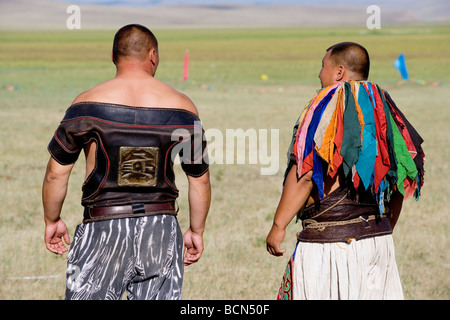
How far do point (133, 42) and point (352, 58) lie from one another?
48.9 inches

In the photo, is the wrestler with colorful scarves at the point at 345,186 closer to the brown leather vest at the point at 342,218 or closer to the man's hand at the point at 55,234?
the brown leather vest at the point at 342,218

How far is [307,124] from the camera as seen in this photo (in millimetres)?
3893

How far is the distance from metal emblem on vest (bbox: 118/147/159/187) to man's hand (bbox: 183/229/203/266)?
548 mm

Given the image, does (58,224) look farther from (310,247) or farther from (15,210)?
(15,210)

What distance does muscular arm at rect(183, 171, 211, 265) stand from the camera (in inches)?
160

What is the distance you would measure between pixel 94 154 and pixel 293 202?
1.12 metres

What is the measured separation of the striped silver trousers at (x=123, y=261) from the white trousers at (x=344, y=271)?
2.34ft

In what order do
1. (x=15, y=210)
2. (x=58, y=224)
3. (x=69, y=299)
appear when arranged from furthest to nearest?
(x=15, y=210) < (x=58, y=224) < (x=69, y=299)

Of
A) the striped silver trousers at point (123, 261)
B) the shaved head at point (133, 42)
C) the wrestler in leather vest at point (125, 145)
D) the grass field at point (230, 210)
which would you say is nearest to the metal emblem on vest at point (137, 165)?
the wrestler in leather vest at point (125, 145)

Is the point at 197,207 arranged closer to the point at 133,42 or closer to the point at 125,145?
the point at 125,145

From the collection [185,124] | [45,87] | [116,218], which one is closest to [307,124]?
[185,124]

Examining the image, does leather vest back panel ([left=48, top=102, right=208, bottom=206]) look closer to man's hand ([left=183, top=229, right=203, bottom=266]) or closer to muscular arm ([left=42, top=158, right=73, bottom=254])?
muscular arm ([left=42, top=158, right=73, bottom=254])

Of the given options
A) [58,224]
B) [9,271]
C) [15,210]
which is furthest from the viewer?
[15,210]

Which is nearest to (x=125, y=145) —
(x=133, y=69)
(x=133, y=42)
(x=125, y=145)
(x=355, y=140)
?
(x=125, y=145)
